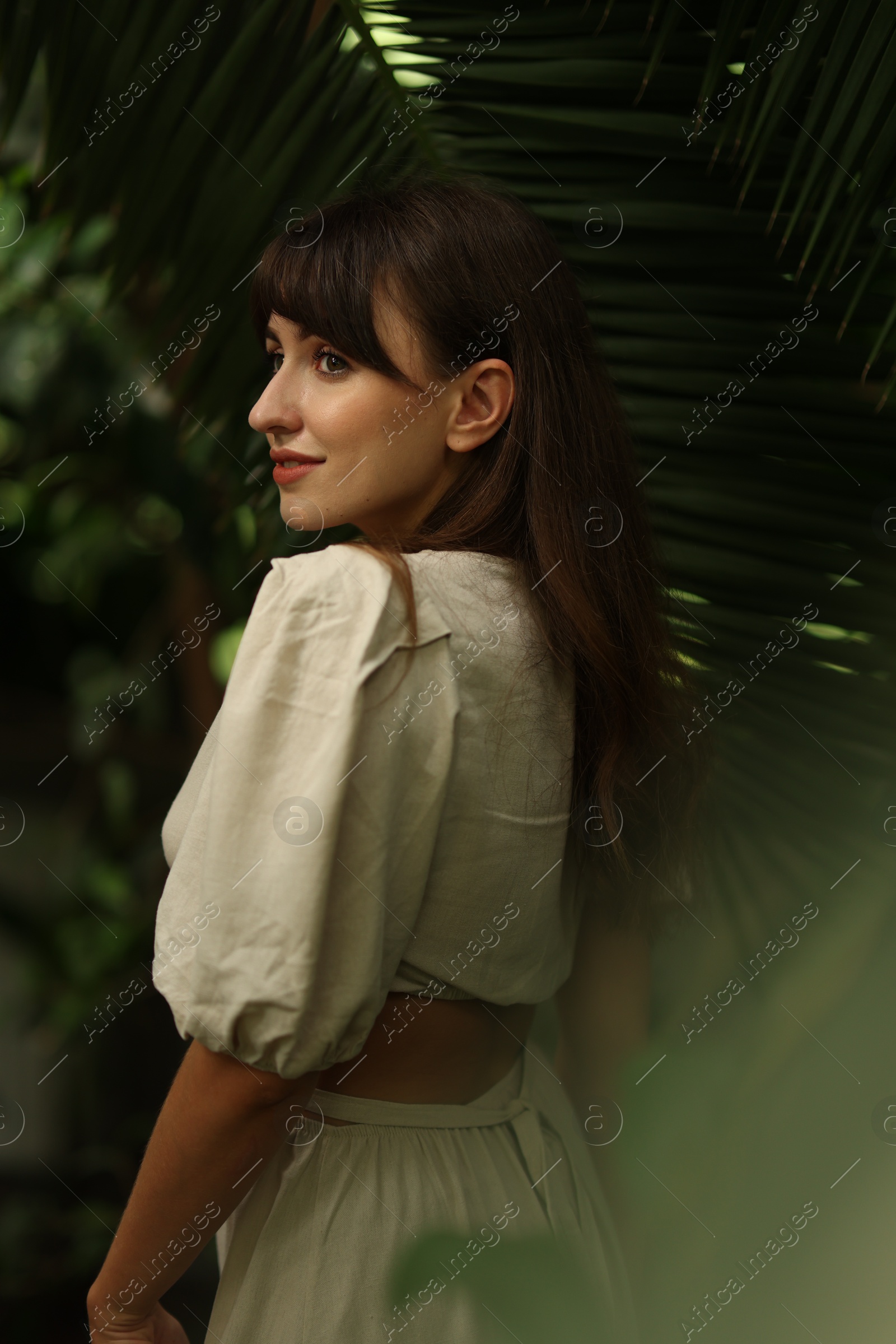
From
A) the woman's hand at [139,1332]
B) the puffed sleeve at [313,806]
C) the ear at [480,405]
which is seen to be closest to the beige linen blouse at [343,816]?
the puffed sleeve at [313,806]

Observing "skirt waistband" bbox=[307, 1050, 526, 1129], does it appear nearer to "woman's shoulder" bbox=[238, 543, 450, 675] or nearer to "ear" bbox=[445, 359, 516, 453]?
"woman's shoulder" bbox=[238, 543, 450, 675]

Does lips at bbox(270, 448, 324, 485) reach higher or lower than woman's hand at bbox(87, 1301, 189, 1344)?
higher

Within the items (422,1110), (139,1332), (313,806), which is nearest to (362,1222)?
(422,1110)

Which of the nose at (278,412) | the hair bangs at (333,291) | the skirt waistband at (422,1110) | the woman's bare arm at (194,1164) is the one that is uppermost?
the hair bangs at (333,291)

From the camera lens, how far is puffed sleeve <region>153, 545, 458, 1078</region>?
17.7 inches

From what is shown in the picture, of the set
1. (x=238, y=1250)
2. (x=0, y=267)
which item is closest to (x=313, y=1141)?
(x=238, y=1250)

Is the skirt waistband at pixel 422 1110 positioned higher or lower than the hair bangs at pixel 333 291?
lower

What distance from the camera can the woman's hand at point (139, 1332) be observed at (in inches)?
22.6

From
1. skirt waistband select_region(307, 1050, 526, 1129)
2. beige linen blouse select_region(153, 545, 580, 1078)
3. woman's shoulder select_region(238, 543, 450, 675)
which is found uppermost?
woman's shoulder select_region(238, 543, 450, 675)

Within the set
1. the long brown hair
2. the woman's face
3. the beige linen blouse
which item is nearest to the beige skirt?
the beige linen blouse

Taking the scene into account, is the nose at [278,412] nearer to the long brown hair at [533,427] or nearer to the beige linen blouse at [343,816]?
the long brown hair at [533,427]

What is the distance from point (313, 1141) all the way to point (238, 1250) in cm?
9

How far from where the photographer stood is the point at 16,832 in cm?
140

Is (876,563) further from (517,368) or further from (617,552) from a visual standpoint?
(517,368)
